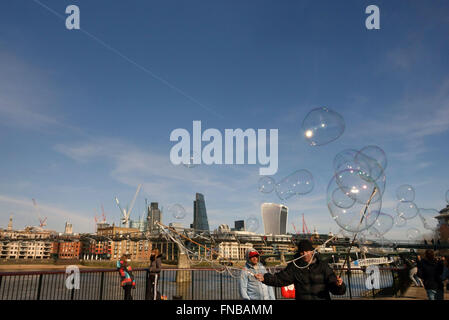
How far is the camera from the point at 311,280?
17.7 feet

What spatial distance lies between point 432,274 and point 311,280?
247 inches

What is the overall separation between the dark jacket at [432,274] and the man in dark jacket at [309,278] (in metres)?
5.73

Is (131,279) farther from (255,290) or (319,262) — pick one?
(319,262)

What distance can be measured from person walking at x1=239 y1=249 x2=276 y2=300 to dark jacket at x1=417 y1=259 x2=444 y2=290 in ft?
18.5

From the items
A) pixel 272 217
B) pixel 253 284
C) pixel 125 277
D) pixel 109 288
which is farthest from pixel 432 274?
pixel 272 217

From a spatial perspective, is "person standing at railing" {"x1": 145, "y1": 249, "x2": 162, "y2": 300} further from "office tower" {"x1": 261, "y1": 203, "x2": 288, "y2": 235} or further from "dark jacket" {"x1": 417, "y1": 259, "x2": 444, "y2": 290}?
"office tower" {"x1": 261, "y1": 203, "x2": 288, "y2": 235}

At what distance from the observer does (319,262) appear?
5559 millimetres

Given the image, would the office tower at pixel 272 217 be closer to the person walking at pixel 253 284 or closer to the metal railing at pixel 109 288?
the metal railing at pixel 109 288

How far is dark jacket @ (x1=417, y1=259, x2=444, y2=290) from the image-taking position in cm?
901

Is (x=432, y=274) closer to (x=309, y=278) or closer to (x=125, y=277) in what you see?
(x=309, y=278)

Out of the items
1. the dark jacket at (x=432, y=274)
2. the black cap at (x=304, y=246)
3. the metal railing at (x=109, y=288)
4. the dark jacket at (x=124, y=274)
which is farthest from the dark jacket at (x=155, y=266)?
the dark jacket at (x=432, y=274)
